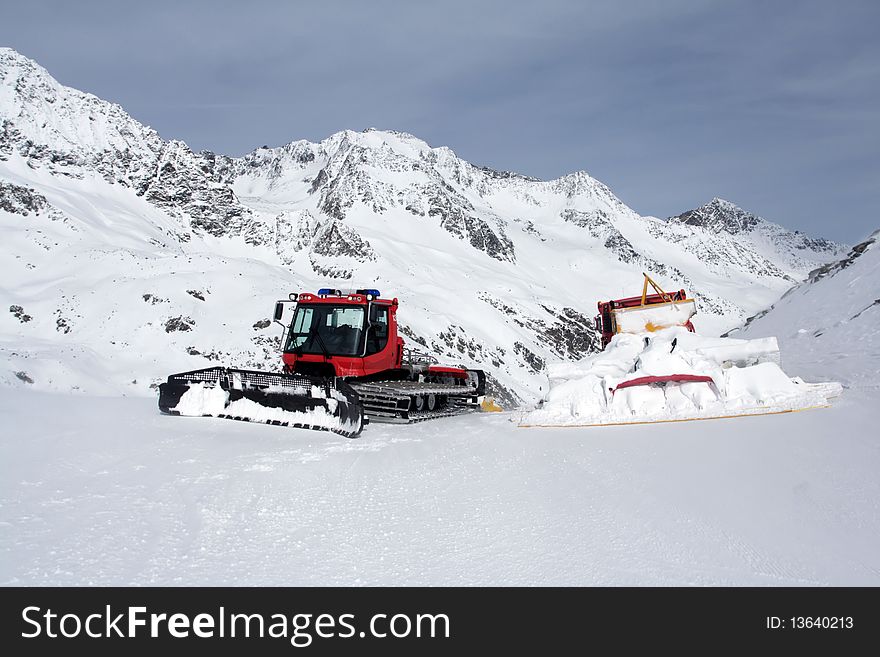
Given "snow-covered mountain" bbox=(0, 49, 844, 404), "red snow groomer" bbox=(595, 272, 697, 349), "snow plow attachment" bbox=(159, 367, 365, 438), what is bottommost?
"snow plow attachment" bbox=(159, 367, 365, 438)

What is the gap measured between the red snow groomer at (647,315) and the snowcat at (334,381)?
17.0 feet

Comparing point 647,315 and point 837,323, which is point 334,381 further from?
point 837,323

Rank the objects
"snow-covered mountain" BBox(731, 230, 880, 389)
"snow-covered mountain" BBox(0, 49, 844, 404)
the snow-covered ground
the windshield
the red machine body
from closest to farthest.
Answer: the snow-covered ground, the red machine body, the windshield, "snow-covered mountain" BBox(731, 230, 880, 389), "snow-covered mountain" BBox(0, 49, 844, 404)

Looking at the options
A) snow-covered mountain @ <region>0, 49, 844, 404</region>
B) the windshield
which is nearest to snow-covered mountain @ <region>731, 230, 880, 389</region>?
the windshield

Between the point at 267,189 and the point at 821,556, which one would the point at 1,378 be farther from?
the point at 267,189

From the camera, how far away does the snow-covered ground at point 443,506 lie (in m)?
4.04

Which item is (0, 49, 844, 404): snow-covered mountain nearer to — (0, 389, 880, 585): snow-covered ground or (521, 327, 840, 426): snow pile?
(0, 389, 880, 585): snow-covered ground

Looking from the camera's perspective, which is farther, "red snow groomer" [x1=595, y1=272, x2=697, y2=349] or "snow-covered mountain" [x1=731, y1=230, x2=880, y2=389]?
"red snow groomer" [x1=595, y1=272, x2=697, y2=349]

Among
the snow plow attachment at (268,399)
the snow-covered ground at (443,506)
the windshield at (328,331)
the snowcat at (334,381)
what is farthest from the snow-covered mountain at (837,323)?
the windshield at (328,331)

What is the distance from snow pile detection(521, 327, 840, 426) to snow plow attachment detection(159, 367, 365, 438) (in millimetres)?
3110

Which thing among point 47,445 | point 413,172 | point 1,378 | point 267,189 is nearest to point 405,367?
point 47,445

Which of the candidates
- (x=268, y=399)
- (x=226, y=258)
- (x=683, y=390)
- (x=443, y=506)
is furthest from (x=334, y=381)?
(x=226, y=258)

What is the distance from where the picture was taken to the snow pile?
370 inches
